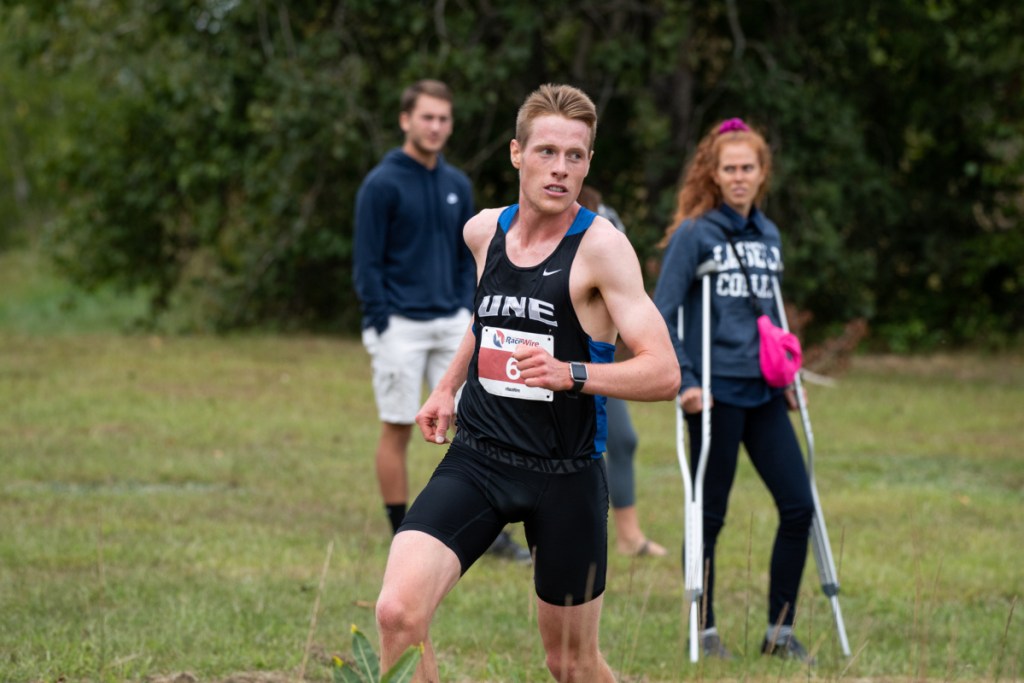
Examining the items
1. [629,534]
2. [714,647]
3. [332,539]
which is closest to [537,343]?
[714,647]

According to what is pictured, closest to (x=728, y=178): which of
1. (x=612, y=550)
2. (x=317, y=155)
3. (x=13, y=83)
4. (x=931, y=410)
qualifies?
(x=612, y=550)

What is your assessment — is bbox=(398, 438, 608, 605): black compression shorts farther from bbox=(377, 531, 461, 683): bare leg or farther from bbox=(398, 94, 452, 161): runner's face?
bbox=(398, 94, 452, 161): runner's face


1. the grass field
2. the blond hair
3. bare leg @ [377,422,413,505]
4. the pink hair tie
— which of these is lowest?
the grass field

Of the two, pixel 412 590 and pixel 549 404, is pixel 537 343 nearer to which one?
pixel 549 404

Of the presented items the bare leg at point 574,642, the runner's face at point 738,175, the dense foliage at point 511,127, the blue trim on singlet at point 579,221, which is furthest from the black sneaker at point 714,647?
the dense foliage at point 511,127

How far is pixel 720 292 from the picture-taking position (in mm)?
6309

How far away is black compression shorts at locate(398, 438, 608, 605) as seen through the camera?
13.6 ft

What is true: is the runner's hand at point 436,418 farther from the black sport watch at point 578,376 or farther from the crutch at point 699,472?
the crutch at point 699,472

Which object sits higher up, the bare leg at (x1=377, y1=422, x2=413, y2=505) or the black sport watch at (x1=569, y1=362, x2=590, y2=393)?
the black sport watch at (x1=569, y1=362, x2=590, y2=393)

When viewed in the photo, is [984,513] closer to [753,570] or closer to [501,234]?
[753,570]

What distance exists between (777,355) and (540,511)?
2.23m

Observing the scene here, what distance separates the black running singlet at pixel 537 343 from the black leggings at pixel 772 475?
2.12 m

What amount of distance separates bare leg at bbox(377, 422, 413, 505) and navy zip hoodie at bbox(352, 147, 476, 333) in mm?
562

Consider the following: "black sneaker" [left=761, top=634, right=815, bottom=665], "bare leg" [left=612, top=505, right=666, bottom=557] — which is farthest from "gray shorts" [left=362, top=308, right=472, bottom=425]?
"black sneaker" [left=761, top=634, right=815, bottom=665]
